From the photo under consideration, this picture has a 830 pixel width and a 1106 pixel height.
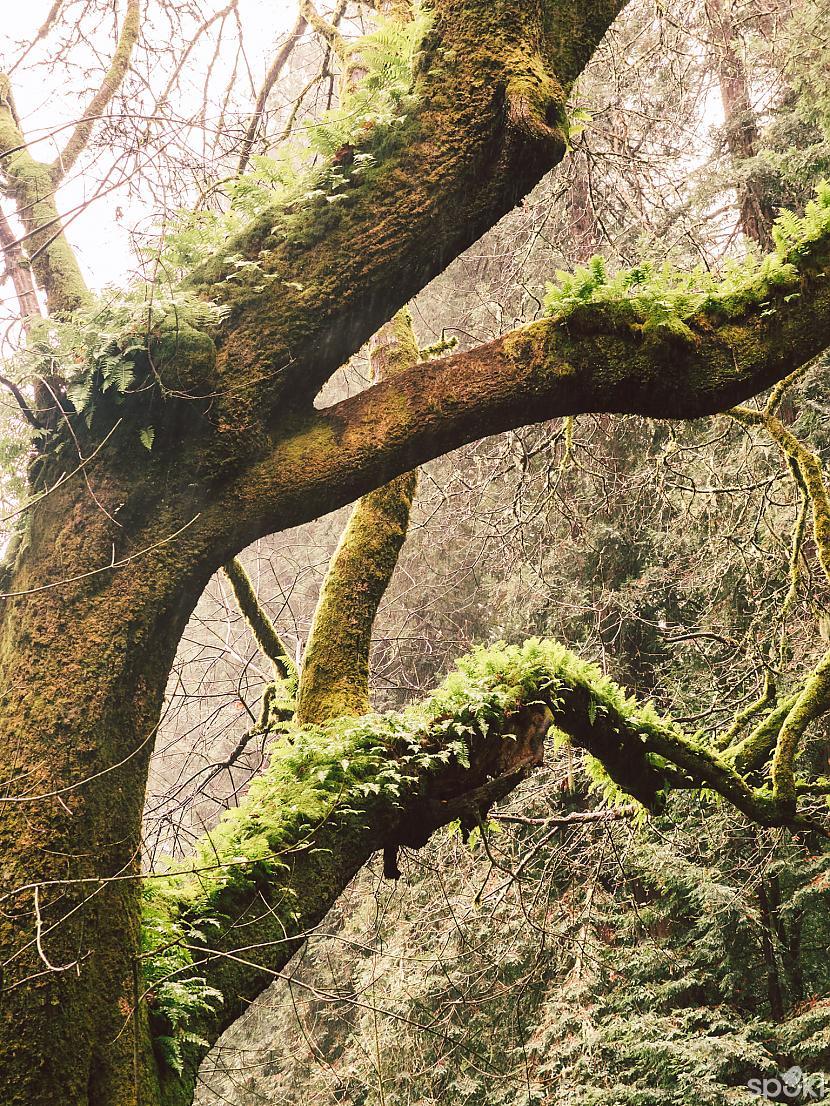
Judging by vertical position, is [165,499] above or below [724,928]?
above

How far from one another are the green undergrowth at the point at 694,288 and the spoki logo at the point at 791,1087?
699 centimetres

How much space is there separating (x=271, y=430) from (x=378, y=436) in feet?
1.53

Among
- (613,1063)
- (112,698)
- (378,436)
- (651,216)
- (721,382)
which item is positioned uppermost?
(651,216)

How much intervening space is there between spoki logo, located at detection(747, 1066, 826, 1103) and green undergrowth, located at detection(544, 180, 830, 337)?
6.99m

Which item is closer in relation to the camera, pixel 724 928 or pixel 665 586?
pixel 724 928

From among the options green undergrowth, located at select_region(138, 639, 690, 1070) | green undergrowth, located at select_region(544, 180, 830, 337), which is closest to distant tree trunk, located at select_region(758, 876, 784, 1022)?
green undergrowth, located at select_region(138, 639, 690, 1070)

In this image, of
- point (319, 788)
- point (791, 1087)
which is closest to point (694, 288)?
point (319, 788)

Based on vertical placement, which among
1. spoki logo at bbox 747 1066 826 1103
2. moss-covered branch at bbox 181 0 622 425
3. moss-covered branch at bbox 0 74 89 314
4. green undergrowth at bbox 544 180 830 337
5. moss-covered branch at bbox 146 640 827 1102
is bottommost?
spoki logo at bbox 747 1066 826 1103

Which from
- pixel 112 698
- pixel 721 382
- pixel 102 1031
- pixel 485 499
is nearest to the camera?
pixel 102 1031

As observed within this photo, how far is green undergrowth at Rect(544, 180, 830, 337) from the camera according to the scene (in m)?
3.75

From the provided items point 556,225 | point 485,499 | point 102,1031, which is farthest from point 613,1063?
point 556,225

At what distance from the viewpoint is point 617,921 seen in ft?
31.2

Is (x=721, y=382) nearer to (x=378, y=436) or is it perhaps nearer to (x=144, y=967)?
(x=378, y=436)

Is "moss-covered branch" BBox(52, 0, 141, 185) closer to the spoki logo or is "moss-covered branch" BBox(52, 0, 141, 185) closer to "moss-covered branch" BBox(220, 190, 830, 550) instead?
"moss-covered branch" BBox(220, 190, 830, 550)
